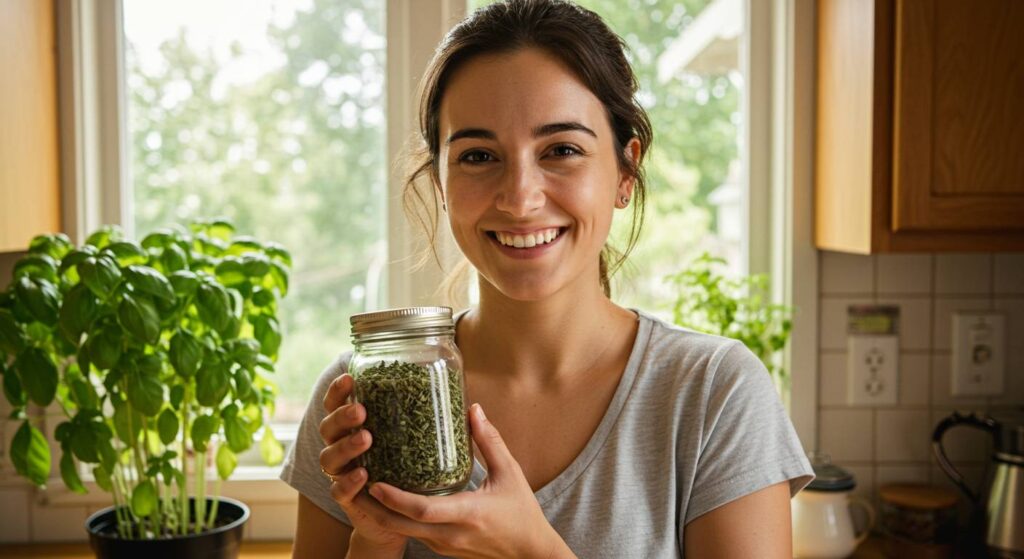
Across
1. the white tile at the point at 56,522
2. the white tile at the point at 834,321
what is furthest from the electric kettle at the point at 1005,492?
the white tile at the point at 56,522

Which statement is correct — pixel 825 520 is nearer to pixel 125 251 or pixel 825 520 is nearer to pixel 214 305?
pixel 214 305

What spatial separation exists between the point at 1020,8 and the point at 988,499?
89cm

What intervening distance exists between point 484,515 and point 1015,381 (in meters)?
1.52

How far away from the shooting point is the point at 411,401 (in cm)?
89

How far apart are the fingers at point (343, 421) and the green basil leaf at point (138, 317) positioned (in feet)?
2.16

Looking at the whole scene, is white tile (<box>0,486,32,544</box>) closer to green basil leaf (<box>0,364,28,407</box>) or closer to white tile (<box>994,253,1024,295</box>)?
green basil leaf (<box>0,364,28,407</box>)

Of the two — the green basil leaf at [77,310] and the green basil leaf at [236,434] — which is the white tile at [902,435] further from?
the green basil leaf at [77,310]

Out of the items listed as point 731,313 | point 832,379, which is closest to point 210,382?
point 731,313

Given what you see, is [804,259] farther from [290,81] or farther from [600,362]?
[290,81]

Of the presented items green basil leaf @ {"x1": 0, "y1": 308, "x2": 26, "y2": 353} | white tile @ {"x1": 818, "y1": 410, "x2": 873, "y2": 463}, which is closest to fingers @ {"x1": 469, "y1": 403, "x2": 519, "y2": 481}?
green basil leaf @ {"x1": 0, "y1": 308, "x2": 26, "y2": 353}

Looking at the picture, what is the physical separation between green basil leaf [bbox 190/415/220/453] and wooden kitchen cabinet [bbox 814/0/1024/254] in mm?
1150

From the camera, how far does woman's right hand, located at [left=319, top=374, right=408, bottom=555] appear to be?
2.89 feet

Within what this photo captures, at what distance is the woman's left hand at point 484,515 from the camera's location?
879mm

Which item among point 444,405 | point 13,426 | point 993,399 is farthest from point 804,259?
point 13,426
